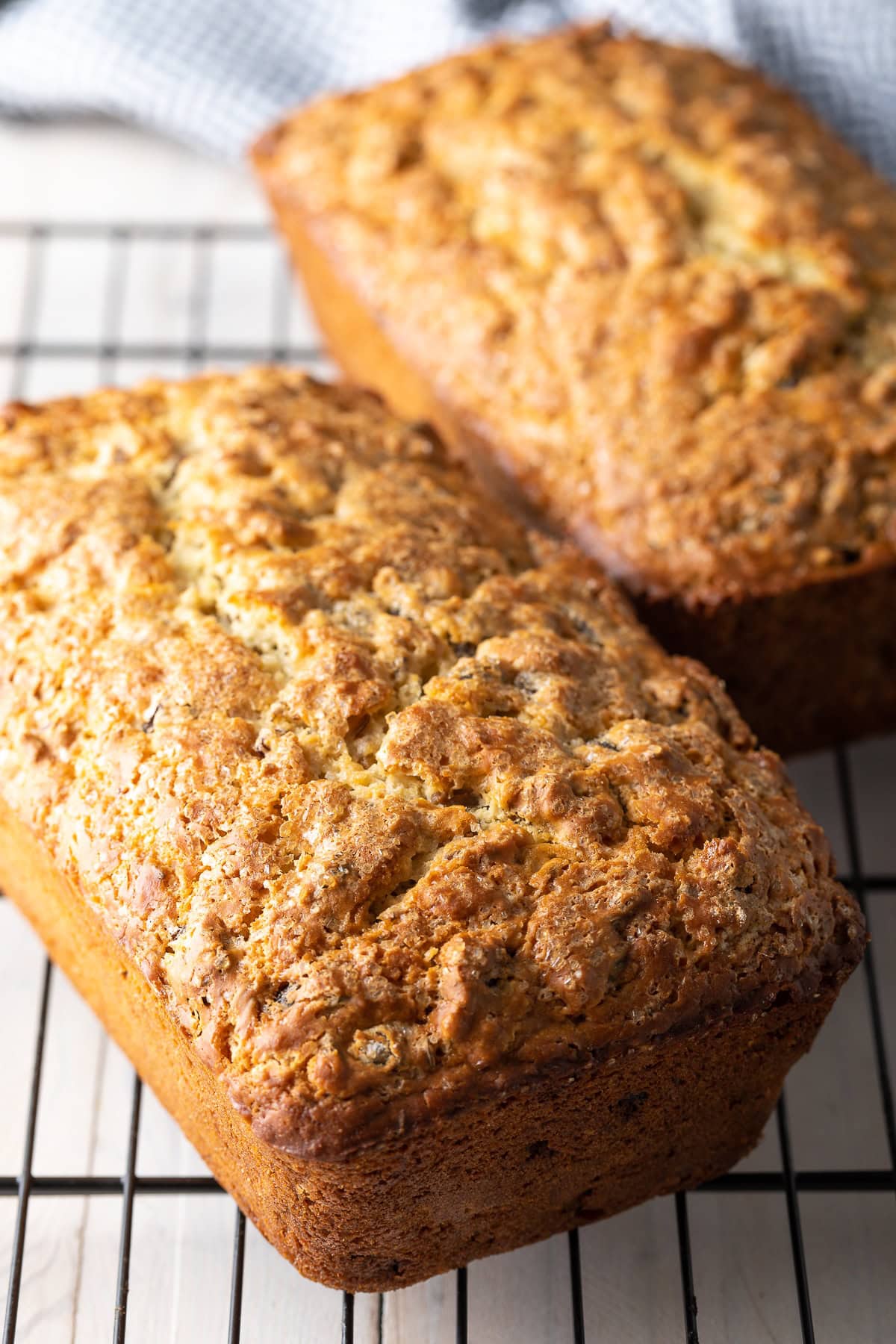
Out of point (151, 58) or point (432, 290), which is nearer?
point (432, 290)

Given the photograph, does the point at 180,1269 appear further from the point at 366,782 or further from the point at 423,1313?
the point at 366,782

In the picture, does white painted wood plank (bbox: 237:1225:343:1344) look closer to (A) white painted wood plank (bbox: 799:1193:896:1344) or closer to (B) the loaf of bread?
(A) white painted wood plank (bbox: 799:1193:896:1344)

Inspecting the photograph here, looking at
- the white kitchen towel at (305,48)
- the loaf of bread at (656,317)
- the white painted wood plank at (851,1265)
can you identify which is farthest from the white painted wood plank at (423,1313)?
the white kitchen towel at (305,48)

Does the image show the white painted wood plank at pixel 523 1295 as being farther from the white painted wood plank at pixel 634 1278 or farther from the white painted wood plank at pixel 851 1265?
the white painted wood plank at pixel 851 1265

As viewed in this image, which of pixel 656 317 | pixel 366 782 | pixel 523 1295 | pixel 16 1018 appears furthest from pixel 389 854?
pixel 656 317

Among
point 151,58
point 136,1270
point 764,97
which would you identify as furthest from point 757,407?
point 151,58

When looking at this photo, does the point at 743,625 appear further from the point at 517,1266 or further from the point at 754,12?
the point at 754,12
